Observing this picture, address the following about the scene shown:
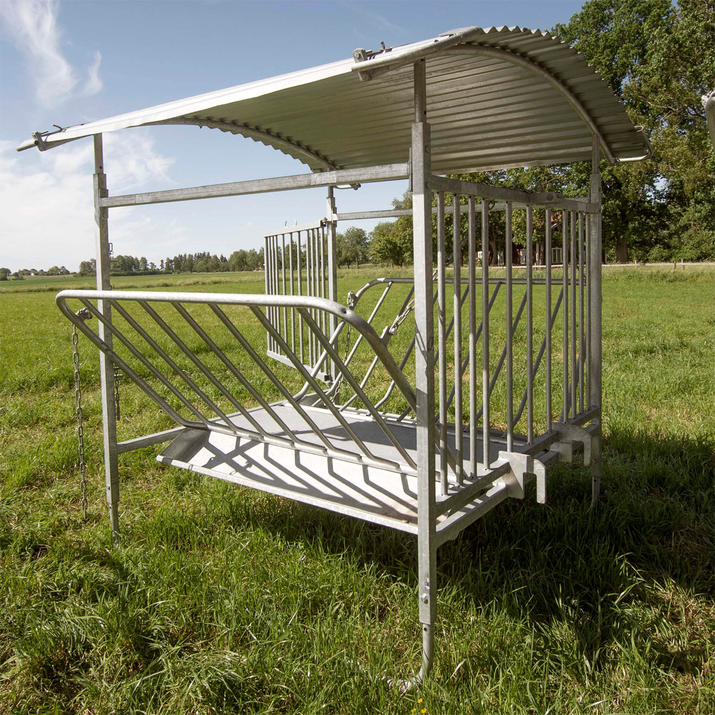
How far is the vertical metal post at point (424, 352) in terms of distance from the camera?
6.42 ft

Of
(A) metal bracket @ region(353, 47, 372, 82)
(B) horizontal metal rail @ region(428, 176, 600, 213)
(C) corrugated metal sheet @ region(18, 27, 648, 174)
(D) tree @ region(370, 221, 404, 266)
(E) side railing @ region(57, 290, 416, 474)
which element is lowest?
(E) side railing @ region(57, 290, 416, 474)

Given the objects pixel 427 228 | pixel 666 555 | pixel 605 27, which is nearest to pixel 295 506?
pixel 666 555

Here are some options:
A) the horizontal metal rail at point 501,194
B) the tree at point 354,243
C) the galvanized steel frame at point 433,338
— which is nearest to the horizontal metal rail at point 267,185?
the galvanized steel frame at point 433,338

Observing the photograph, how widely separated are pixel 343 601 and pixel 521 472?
0.93 m

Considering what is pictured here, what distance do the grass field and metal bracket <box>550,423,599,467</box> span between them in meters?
0.38

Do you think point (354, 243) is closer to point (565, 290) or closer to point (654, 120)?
point (654, 120)

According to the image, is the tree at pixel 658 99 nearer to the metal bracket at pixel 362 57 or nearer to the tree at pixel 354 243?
the metal bracket at pixel 362 57

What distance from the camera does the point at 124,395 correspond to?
6652 mm

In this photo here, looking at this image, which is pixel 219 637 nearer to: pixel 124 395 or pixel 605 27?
pixel 124 395

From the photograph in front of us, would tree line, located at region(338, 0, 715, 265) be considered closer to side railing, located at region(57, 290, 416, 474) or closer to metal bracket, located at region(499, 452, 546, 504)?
side railing, located at region(57, 290, 416, 474)

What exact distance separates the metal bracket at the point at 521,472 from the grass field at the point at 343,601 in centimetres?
44

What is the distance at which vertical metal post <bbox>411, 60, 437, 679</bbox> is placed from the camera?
1957 mm

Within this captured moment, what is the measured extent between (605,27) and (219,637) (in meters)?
39.9

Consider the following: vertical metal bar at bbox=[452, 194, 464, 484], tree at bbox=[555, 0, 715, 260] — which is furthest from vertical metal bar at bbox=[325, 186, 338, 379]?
tree at bbox=[555, 0, 715, 260]
